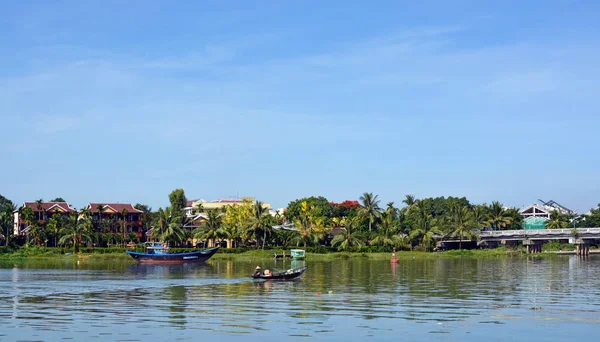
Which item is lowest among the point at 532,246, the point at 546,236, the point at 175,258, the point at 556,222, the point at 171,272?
the point at 532,246

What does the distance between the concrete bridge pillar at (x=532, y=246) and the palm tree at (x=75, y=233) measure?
8096 centimetres

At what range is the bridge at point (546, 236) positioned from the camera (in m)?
139

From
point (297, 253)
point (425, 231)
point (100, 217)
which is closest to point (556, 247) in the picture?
point (425, 231)

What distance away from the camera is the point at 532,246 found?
145750 millimetres

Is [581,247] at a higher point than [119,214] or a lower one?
lower

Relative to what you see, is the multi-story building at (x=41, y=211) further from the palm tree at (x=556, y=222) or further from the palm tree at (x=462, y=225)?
the palm tree at (x=556, y=222)

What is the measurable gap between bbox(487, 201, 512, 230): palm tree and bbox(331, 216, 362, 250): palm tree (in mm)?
41659

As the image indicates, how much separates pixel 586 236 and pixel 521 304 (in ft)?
342

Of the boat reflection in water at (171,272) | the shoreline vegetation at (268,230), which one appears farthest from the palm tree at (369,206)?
the boat reflection in water at (171,272)

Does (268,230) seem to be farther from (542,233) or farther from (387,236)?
(542,233)

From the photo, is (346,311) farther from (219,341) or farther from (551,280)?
(551,280)

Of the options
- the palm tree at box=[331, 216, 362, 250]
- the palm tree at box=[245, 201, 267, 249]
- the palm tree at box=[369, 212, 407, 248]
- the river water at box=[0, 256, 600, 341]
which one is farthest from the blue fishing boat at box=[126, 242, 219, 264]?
the river water at box=[0, 256, 600, 341]

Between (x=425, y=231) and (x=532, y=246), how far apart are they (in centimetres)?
2800

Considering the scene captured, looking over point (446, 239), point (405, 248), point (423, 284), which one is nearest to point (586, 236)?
point (446, 239)
